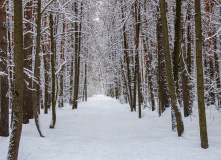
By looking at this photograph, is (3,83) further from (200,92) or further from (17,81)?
(200,92)

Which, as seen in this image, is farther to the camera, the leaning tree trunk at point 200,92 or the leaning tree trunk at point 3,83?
the leaning tree trunk at point 3,83

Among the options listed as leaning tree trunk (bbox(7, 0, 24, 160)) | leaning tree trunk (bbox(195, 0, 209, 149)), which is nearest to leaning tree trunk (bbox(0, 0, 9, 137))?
leaning tree trunk (bbox(7, 0, 24, 160))

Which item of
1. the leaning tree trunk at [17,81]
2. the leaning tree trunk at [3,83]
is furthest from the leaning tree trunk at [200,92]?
the leaning tree trunk at [3,83]

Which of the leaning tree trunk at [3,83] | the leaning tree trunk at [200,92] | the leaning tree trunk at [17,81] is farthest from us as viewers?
the leaning tree trunk at [3,83]

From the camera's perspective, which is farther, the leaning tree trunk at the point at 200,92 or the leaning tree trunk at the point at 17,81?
the leaning tree trunk at the point at 200,92

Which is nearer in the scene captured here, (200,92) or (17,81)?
(17,81)

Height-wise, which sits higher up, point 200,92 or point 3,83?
point 3,83

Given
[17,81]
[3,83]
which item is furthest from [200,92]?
[3,83]

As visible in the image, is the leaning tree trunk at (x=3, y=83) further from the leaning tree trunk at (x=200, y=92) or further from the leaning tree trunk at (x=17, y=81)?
the leaning tree trunk at (x=200, y=92)

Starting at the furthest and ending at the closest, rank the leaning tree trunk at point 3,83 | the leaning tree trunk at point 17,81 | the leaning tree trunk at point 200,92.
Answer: the leaning tree trunk at point 3,83
the leaning tree trunk at point 200,92
the leaning tree trunk at point 17,81

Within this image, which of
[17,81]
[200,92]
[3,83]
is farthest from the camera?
[3,83]

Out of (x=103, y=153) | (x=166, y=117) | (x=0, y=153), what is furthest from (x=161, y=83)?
(x=0, y=153)

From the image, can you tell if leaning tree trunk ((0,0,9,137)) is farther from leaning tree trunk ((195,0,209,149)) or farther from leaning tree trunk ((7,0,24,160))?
leaning tree trunk ((195,0,209,149))

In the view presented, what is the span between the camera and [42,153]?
4.73m
